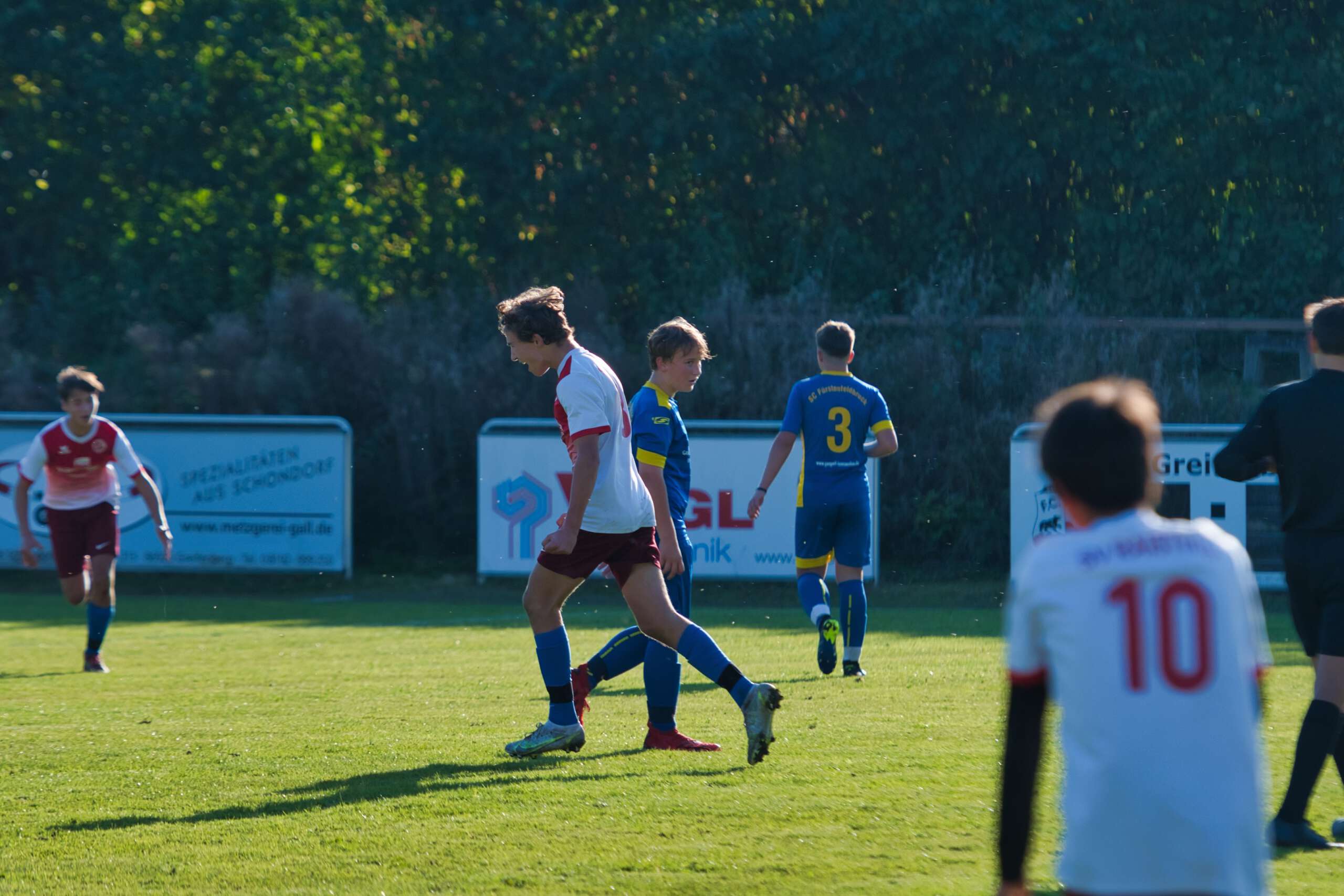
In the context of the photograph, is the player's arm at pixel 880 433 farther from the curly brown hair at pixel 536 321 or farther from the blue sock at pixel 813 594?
the curly brown hair at pixel 536 321

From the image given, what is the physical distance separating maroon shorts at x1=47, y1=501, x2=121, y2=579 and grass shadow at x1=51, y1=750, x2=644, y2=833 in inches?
189

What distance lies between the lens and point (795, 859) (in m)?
4.65

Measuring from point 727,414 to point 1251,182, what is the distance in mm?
9749

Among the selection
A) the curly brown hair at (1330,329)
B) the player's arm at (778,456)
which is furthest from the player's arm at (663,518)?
the curly brown hair at (1330,329)

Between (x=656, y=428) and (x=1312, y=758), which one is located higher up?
(x=656, y=428)

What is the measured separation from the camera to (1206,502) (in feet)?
48.1

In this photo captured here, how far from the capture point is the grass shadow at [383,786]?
5.43 meters

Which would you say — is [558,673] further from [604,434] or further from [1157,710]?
[1157,710]

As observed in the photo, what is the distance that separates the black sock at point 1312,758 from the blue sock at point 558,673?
2.84 m

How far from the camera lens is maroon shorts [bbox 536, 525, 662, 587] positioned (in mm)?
6297

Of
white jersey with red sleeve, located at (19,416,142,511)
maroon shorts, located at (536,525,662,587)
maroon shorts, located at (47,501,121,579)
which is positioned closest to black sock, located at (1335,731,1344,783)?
maroon shorts, located at (536,525,662,587)

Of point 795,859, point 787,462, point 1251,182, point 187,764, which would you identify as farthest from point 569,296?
point 795,859

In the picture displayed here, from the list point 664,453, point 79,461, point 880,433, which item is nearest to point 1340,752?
point 664,453

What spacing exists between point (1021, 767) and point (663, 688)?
4344 mm
